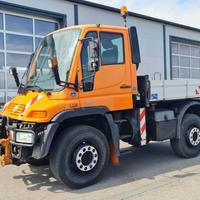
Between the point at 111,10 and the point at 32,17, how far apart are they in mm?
3914

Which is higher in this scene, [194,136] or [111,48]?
[111,48]

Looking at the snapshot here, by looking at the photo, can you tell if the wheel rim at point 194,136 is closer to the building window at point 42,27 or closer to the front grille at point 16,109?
the front grille at point 16,109

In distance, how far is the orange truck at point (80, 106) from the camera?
5355 millimetres

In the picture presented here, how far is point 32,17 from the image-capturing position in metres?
12.8

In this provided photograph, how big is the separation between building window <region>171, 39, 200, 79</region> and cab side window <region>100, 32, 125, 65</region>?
533 inches

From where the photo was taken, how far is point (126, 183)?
18.7 feet

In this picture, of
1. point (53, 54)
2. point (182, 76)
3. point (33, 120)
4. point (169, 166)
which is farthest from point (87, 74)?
point (182, 76)

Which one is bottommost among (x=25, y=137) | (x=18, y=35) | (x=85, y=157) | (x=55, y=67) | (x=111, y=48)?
(x=85, y=157)

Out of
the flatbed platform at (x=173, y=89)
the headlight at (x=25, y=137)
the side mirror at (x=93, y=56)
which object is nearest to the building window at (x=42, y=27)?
the flatbed platform at (x=173, y=89)

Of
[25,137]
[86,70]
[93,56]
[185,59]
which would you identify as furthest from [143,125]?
[185,59]

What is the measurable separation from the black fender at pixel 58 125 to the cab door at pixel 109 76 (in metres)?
0.12

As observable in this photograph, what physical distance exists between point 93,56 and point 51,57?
2.77 feet

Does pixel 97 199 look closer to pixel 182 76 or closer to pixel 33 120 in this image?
pixel 33 120

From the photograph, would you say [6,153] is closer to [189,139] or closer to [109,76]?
[109,76]
